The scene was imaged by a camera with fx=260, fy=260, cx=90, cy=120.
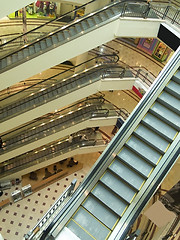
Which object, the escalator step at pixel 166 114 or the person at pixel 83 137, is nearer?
the escalator step at pixel 166 114

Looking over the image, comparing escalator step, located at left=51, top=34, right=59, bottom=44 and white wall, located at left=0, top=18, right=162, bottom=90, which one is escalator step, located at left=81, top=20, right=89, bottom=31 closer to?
white wall, located at left=0, top=18, right=162, bottom=90

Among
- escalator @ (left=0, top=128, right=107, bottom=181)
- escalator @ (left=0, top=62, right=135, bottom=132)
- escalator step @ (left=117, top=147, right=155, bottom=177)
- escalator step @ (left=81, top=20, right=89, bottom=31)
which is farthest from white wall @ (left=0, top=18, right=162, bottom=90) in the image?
escalator @ (left=0, top=128, right=107, bottom=181)

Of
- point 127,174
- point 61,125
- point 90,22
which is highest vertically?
point 90,22

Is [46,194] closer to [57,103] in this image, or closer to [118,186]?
[57,103]

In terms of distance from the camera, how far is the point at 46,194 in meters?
11.5

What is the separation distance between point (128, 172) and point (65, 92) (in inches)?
178

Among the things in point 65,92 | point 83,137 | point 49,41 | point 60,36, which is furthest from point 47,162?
point 60,36

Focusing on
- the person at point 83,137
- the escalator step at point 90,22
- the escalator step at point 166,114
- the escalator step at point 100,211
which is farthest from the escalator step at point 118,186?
the person at point 83,137

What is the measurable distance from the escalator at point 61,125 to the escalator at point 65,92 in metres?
1.17

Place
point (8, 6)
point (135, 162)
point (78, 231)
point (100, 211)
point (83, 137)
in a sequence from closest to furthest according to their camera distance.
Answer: point (78, 231), point (100, 211), point (135, 162), point (8, 6), point (83, 137)

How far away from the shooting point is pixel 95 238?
15.1ft

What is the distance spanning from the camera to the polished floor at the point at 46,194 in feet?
33.9

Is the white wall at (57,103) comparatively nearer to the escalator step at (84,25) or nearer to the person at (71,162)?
the escalator step at (84,25)

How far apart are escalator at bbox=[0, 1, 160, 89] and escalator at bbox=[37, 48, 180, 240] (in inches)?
99.3
